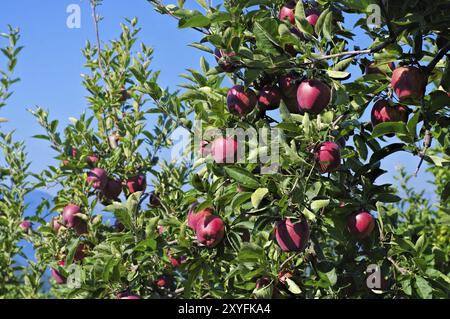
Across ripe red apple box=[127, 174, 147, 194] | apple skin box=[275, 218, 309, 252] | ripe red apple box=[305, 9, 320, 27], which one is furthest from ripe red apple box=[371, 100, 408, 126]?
ripe red apple box=[127, 174, 147, 194]

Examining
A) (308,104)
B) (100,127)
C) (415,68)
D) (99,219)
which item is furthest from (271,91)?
(100,127)

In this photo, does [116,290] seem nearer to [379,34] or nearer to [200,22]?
[200,22]

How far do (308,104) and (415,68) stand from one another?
407 mm

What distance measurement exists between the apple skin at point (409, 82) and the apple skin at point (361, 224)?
1.61 feet

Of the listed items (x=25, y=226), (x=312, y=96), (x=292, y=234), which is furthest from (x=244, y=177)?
(x=25, y=226)

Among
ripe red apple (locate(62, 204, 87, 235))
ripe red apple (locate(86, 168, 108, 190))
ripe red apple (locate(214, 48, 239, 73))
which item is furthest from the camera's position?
ripe red apple (locate(86, 168, 108, 190))

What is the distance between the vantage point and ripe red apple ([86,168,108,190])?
333cm

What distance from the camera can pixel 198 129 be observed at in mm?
2354

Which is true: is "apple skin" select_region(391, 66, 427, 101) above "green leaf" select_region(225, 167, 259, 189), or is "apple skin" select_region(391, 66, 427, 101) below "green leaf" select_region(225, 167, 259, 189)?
above

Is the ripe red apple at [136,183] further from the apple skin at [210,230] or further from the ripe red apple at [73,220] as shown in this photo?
the apple skin at [210,230]

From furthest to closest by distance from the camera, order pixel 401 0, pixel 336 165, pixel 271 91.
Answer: pixel 271 91, pixel 336 165, pixel 401 0

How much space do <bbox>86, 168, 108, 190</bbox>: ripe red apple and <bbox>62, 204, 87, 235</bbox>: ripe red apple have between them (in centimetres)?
20

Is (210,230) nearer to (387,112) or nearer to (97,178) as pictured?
(387,112)

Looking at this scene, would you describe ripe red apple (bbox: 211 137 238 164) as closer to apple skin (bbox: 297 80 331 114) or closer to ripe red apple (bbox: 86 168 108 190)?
apple skin (bbox: 297 80 331 114)
